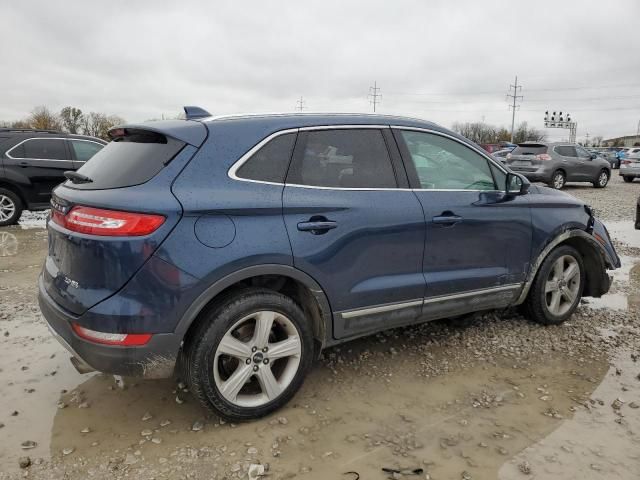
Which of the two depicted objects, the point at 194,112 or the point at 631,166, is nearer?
the point at 194,112

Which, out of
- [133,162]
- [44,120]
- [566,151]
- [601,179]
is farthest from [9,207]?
[44,120]

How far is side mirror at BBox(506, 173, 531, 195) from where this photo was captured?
375 cm

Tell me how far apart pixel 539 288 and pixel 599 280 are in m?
0.77

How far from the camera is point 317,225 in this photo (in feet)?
9.24

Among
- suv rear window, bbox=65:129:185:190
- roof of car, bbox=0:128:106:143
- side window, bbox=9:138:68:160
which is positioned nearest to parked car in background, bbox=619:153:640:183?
roof of car, bbox=0:128:106:143

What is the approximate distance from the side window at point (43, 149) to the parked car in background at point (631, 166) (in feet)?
70.9

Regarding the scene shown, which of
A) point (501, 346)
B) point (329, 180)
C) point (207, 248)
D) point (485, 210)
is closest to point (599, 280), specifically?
point (501, 346)

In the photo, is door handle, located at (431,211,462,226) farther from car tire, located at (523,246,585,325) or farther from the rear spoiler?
the rear spoiler

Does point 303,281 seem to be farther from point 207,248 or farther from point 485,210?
point 485,210

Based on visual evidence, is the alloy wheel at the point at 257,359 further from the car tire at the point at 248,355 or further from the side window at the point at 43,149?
the side window at the point at 43,149

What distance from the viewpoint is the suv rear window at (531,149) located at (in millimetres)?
16344

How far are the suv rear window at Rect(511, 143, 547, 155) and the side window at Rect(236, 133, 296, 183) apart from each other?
15525 millimetres

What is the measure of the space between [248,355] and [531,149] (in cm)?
1611

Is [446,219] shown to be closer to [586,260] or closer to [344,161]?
[344,161]
